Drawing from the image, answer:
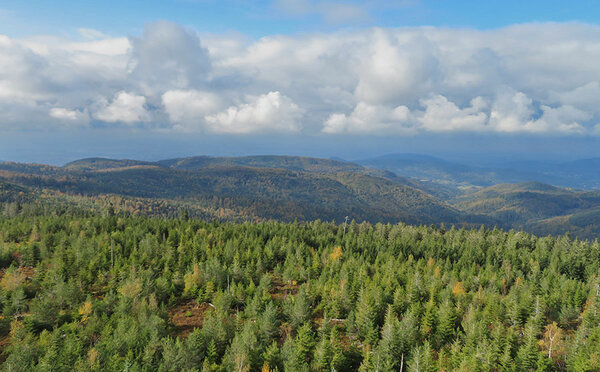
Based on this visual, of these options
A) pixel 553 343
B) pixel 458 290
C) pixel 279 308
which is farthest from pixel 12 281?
pixel 553 343

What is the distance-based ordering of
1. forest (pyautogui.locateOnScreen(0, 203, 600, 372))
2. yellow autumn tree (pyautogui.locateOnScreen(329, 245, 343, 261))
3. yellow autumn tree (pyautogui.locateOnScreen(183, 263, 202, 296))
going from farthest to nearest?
yellow autumn tree (pyautogui.locateOnScreen(329, 245, 343, 261)) → yellow autumn tree (pyautogui.locateOnScreen(183, 263, 202, 296)) → forest (pyautogui.locateOnScreen(0, 203, 600, 372))

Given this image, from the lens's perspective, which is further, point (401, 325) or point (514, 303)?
point (514, 303)

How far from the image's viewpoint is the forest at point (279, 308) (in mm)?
50594

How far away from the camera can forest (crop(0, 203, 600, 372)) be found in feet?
166

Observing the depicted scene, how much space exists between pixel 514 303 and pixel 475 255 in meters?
60.2

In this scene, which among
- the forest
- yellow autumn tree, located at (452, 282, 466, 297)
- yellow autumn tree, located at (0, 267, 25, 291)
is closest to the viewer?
the forest

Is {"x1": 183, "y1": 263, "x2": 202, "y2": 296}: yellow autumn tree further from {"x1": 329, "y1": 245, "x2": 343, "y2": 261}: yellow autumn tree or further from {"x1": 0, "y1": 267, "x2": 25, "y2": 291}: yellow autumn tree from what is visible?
{"x1": 329, "y1": 245, "x2": 343, "y2": 261}: yellow autumn tree

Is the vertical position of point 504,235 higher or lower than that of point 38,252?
lower

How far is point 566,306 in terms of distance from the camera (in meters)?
68.6

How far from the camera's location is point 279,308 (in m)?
74.6

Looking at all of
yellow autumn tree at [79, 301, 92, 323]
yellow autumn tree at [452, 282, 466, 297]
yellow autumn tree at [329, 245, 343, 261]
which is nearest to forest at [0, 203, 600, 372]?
yellow autumn tree at [79, 301, 92, 323]

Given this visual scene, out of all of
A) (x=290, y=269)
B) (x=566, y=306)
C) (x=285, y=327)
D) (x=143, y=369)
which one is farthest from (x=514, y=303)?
(x=143, y=369)

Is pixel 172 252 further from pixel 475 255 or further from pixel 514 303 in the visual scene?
pixel 475 255

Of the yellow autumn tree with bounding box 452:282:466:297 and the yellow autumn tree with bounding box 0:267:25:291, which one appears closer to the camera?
the yellow autumn tree with bounding box 452:282:466:297
